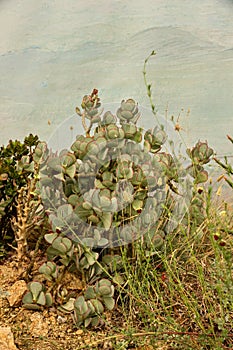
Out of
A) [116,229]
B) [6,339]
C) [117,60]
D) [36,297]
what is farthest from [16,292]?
[117,60]

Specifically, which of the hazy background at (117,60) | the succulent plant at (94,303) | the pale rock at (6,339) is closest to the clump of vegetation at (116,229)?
the succulent plant at (94,303)

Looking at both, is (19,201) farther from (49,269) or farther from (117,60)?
(117,60)

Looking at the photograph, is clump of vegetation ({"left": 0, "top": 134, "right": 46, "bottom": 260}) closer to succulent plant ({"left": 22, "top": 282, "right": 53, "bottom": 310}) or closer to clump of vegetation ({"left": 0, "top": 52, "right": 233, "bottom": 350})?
clump of vegetation ({"left": 0, "top": 52, "right": 233, "bottom": 350})

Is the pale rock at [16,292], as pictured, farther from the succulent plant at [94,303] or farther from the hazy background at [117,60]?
the hazy background at [117,60]

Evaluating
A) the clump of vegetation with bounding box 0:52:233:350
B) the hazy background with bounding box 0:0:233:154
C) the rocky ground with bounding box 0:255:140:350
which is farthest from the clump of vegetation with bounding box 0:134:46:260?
the hazy background with bounding box 0:0:233:154

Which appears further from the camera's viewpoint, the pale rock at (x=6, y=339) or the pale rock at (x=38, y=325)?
the pale rock at (x=38, y=325)

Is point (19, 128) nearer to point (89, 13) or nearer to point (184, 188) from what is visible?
point (89, 13)

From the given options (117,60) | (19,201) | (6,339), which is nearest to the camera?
(6,339)
